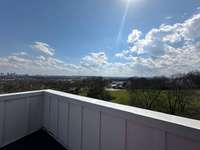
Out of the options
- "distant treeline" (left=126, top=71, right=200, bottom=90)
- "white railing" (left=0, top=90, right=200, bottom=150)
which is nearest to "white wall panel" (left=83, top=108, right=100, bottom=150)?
"white railing" (left=0, top=90, right=200, bottom=150)

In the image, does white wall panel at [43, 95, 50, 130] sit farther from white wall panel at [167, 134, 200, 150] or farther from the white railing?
white wall panel at [167, 134, 200, 150]

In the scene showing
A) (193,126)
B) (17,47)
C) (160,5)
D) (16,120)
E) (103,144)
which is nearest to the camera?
(193,126)

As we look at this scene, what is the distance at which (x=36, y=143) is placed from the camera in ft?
7.06

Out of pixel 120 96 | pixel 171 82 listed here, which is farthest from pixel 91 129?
pixel 120 96

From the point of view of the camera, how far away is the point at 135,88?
13.6 meters

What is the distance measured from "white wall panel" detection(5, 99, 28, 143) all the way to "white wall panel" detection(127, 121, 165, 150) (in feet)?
5.78

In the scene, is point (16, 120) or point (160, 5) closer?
point (16, 120)

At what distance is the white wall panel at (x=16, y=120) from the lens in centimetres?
211

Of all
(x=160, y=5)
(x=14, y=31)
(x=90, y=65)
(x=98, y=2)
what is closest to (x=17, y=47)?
(x=14, y=31)

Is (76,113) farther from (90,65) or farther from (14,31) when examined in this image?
(90,65)

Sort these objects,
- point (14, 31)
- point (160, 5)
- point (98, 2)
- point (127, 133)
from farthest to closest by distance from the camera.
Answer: point (14, 31) → point (160, 5) → point (98, 2) → point (127, 133)

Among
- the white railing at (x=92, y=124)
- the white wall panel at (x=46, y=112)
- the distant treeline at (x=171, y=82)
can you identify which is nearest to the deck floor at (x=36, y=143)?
the white railing at (x=92, y=124)

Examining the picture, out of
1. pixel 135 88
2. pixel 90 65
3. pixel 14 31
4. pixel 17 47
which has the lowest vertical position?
pixel 135 88

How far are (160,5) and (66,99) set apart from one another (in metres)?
8.02
